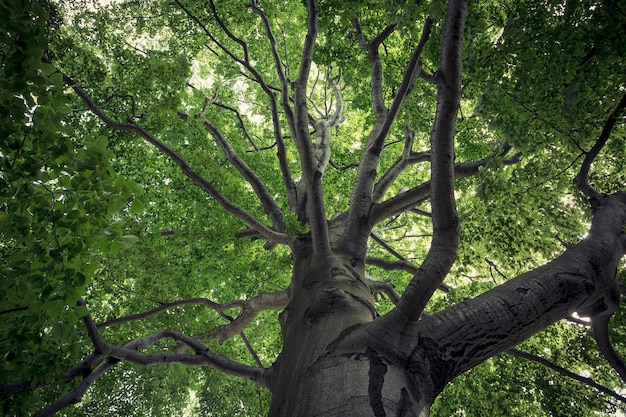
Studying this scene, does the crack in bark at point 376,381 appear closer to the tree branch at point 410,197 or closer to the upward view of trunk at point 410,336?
the upward view of trunk at point 410,336

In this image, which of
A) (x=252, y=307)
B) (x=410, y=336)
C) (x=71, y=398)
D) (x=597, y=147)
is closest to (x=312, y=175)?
(x=252, y=307)

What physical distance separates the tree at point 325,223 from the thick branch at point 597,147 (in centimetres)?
3

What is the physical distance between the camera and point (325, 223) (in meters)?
4.22

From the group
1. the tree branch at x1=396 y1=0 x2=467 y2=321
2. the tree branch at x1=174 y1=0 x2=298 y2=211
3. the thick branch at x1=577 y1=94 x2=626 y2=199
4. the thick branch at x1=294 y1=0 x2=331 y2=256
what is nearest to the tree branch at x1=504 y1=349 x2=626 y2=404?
the thick branch at x1=577 y1=94 x2=626 y2=199

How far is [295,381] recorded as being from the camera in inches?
102

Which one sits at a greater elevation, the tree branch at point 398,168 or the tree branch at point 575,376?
the tree branch at point 398,168

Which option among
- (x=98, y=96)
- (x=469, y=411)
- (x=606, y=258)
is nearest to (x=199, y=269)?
(x=98, y=96)

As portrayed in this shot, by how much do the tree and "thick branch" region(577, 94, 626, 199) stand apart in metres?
0.03

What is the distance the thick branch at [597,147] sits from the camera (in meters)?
3.29

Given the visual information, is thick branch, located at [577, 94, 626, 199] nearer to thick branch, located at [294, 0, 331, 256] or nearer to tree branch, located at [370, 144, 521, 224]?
tree branch, located at [370, 144, 521, 224]

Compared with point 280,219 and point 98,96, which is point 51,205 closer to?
point 280,219

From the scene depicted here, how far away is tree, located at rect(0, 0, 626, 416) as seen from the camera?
91.8 inches

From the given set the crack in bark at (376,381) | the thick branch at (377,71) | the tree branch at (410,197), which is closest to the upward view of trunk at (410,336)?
the crack in bark at (376,381)

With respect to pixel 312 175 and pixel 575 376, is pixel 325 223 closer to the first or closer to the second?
pixel 312 175
